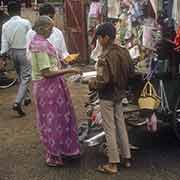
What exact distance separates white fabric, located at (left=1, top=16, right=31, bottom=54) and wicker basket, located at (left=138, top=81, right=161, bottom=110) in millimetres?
3427

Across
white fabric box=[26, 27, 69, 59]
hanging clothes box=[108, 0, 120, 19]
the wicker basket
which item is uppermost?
hanging clothes box=[108, 0, 120, 19]

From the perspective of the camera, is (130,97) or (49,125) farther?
(130,97)

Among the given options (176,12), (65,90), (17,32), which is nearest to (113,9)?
(17,32)

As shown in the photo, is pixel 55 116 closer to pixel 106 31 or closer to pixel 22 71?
pixel 106 31

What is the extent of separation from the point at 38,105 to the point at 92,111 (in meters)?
0.82

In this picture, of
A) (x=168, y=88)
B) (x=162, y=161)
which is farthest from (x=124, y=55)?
(x=162, y=161)

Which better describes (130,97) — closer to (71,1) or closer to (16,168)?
(16,168)

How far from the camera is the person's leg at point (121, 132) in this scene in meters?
6.20

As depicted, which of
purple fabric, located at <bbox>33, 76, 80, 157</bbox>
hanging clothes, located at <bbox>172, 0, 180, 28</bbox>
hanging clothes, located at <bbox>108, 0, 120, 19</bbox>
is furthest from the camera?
hanging clothes, located at <bbox>108, 0, 120, 19</bbox>

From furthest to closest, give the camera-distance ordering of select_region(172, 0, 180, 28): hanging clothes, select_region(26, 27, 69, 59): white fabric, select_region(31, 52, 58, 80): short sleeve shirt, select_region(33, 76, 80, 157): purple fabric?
select_region(26, 27, 69, 59): white fabric
select_region(172, 0, 180, 28): hanging clothes
select_region(33, 76, 80, 157): purple fabric
select_region(31, 52, 58, 80): short sleeve shirt

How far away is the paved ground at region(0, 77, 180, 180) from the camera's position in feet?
20.4

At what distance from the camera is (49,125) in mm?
6473

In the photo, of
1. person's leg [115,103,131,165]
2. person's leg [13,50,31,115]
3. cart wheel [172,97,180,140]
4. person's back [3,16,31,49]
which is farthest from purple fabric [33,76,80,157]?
person's back [3,16,31,49]

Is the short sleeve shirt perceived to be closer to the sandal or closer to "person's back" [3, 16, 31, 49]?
the sandal
